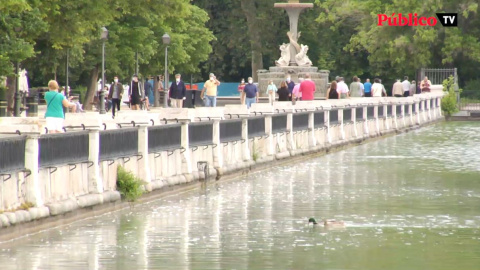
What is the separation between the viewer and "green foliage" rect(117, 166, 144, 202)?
20.9 m

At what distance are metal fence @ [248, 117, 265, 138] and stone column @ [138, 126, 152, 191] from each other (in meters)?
7.65

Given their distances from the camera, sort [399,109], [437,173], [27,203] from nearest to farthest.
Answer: [27,203]
[437,173]
[399,109]

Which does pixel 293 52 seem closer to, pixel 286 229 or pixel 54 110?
pixel 54 110

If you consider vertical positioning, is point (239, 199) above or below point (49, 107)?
below

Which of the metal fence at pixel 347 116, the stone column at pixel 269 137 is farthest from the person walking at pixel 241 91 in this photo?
the stone column at pixel 269 137

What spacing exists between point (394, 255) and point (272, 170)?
48.9ft

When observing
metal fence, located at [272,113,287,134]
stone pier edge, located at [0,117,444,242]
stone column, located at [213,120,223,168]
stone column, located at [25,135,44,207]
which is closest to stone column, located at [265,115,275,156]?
metal fence, located at [272,113,287,134]

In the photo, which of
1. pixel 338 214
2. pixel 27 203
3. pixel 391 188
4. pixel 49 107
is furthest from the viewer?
pixel 391 188

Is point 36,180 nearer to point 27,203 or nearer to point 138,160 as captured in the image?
point 27,203

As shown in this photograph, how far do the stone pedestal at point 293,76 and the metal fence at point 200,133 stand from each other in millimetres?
43404

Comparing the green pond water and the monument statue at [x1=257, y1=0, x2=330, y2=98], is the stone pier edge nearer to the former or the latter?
the green pond water

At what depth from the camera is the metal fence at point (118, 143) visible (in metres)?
20.5

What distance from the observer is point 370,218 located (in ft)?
65.3

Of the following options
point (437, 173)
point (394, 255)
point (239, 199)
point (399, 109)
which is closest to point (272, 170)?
point (437, 173)
